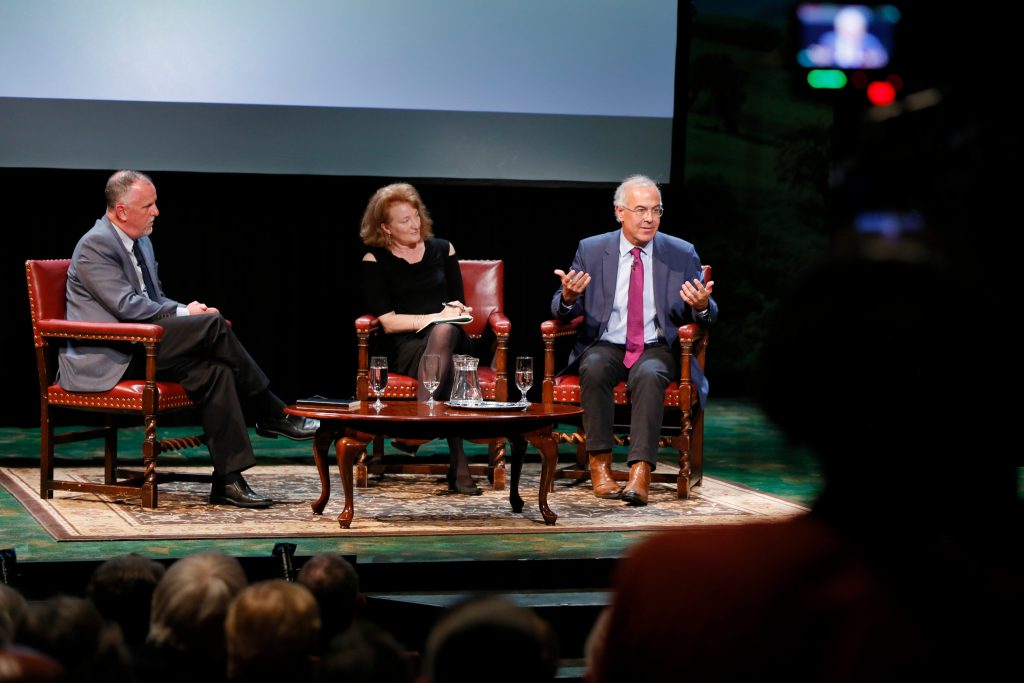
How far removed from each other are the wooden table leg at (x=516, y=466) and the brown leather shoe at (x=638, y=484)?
1.34 ft

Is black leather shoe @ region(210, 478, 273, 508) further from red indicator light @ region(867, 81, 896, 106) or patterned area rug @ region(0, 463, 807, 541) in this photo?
red indicator light @ region(867, 81, 896, 106)

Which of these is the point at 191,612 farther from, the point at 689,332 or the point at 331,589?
the point at 689,332

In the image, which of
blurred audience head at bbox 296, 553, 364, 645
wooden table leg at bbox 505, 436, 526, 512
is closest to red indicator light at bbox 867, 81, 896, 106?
wooden table leg at bbox 505, 436, 526, 512

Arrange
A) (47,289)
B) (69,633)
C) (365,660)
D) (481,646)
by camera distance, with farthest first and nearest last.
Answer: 1. (47,289)
2. (69,633)
3. (365,660)
4. (481,646)

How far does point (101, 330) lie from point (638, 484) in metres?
1.95

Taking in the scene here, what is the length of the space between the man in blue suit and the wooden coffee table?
467 mm

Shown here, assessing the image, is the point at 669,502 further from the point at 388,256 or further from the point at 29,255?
the point at 29,255

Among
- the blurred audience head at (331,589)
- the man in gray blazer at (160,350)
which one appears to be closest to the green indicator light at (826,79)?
the man in gray blazer at (160,350)

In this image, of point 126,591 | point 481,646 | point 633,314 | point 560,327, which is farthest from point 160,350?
point 481,646

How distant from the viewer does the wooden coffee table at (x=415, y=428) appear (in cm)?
411

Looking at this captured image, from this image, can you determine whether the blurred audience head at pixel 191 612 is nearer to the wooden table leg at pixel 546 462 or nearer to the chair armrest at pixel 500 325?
the wooden table leg at pixel 546 462

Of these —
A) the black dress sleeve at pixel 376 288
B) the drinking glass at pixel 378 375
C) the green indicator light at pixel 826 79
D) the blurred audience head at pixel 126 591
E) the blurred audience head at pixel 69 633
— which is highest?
the green indicator light at pixel 826 79

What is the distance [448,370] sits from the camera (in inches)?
198

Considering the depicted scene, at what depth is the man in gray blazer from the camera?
450 centimetres
